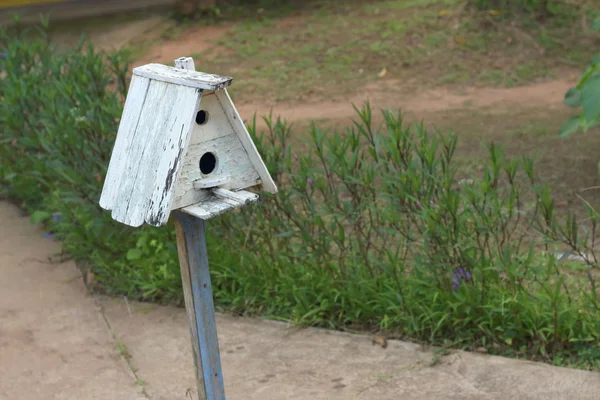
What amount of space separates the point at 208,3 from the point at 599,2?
3979 millimetres

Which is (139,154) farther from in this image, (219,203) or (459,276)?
(459,276)

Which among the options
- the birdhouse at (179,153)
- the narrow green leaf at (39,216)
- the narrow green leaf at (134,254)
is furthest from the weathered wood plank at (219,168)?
the narrow green leaf at (39,216)

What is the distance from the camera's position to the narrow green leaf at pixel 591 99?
3316mm

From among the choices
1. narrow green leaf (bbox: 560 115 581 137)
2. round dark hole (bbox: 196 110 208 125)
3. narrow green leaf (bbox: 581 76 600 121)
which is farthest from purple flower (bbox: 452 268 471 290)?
round dark hole (bbox: 196 110 208 125)

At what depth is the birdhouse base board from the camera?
243 centimetres

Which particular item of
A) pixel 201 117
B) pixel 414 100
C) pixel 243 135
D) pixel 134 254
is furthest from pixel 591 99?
pixel 414 100

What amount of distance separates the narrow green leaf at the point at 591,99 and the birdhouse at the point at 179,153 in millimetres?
1355

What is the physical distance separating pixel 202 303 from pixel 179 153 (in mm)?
503

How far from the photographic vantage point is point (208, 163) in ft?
8.57

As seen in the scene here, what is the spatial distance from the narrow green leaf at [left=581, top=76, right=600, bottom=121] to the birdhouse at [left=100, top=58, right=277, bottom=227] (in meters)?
1.36

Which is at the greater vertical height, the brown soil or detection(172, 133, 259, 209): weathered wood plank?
the brown soil

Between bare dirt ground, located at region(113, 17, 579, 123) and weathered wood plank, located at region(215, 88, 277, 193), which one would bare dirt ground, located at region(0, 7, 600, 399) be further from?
bare dirt ground, located at region(113, 17, 579, 123)

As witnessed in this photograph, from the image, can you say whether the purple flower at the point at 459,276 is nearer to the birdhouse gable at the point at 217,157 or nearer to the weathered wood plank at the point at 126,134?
the birdhouse gable at the point at 217,157

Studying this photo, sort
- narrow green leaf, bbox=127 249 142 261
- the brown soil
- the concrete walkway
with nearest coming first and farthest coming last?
the concrete walkway, narrow green leaf, bbox=127 249 142 261, the brown soil
